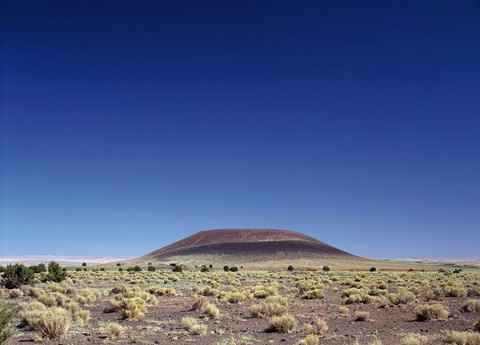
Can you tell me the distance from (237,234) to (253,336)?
158 metres

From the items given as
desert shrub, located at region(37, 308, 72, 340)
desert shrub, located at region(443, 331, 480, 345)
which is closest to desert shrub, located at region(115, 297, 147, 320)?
desert shrub, located at region(37, 308, 72, 340)

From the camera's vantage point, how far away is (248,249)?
145 meters

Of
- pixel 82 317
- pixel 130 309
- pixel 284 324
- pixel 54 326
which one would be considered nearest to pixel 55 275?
pixel 130 309

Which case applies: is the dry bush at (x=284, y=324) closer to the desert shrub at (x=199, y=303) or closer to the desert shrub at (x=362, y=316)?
the desert shrub at (x=362, y=316)

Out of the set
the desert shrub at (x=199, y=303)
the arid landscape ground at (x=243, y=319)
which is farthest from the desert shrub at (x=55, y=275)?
the desert shrub at (x=199, y=303)

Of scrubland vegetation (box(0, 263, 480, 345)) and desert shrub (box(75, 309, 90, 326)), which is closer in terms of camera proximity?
scrubland vegetation (box(0, 263, 480, 345))

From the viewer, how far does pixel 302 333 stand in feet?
49.5

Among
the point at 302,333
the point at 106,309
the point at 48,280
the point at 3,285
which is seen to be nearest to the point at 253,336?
the point at 302,333

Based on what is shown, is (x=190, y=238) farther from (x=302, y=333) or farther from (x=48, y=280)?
(x=302, y=333)

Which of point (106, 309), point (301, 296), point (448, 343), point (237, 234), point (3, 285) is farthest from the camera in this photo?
point (237, 234)

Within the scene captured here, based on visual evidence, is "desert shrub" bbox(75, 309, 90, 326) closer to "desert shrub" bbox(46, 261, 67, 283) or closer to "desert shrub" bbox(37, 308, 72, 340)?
Answer: "desert shrub" bbox(37, 308, 72, 340)

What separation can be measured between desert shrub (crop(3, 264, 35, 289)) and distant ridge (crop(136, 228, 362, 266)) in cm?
9177

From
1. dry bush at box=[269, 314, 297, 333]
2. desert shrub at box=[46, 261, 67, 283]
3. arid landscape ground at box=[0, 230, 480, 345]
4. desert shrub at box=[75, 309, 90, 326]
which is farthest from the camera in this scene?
desert shrub at box=[46, 261, 67, 283]

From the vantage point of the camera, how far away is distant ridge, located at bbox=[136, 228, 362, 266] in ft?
429
